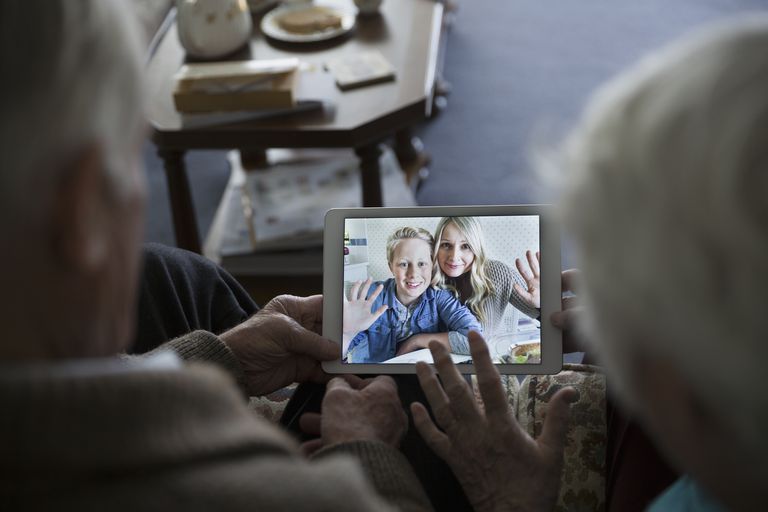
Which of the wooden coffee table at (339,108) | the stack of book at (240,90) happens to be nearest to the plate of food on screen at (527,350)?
the wooden coffee table at (339,108)

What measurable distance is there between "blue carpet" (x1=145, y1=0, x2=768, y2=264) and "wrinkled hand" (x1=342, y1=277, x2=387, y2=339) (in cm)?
118

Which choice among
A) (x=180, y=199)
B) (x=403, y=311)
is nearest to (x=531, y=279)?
(x=403, y=311)

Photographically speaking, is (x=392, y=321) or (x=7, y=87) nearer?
(x=7, y=87)

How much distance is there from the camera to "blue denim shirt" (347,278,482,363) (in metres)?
1.14

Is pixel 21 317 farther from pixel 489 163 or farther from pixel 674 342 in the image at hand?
pixel 489 163

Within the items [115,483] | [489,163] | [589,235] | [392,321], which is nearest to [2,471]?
[115,483]

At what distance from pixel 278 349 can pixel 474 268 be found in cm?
29

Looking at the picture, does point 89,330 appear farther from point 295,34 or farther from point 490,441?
point 295,34

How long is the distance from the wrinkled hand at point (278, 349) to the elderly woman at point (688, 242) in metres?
0.60

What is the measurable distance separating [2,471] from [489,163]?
6.95ft

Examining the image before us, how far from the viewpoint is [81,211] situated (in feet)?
1.91

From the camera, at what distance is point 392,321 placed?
1.15m

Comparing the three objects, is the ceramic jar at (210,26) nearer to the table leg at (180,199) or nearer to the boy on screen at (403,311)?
the table leg at (180,199)

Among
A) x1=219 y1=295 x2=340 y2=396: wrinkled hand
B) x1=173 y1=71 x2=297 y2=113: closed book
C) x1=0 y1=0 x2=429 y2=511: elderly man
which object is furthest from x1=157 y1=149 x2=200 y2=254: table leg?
x1=0 y1=0 x2=429 y2=511: elderly man
